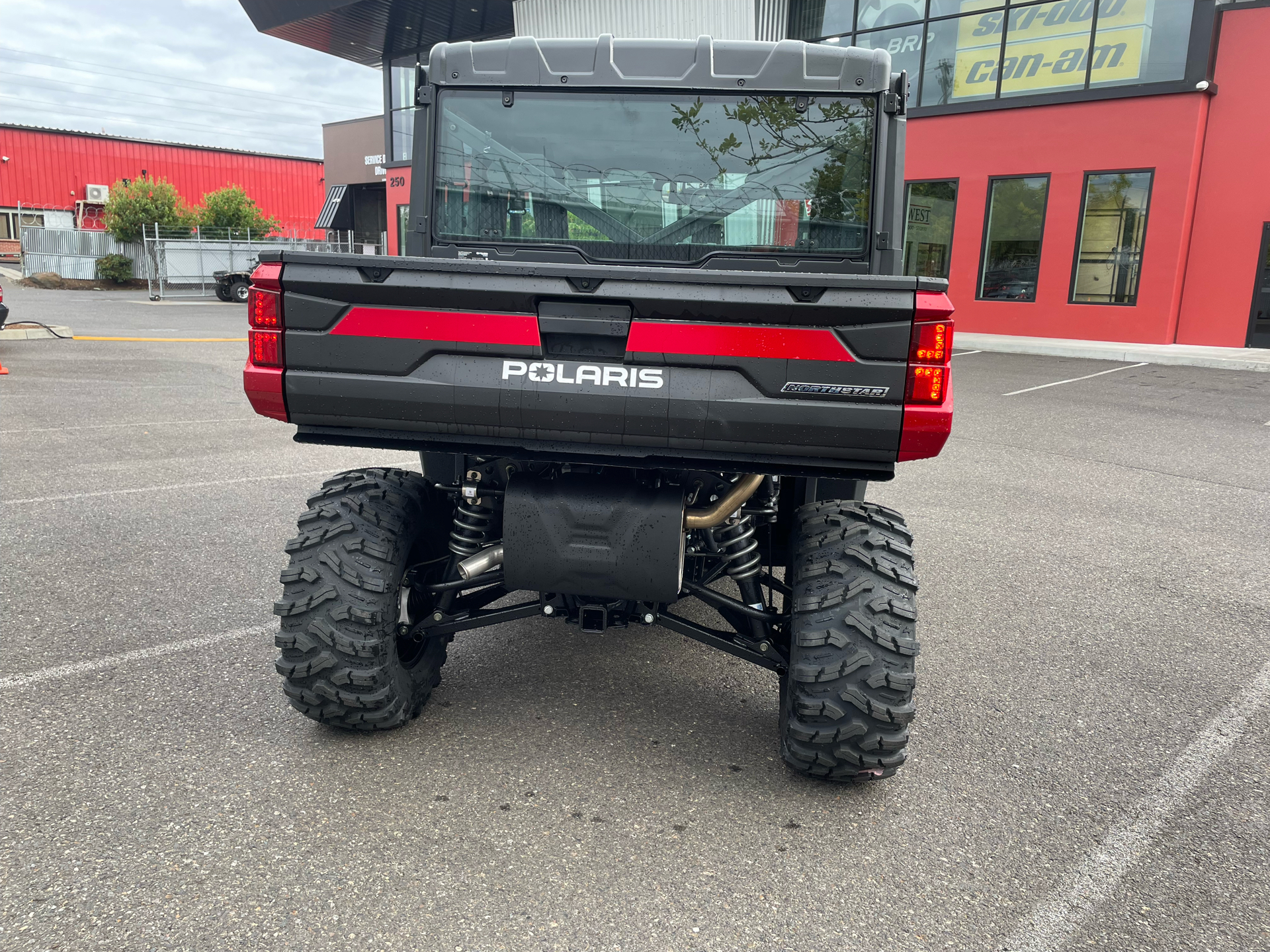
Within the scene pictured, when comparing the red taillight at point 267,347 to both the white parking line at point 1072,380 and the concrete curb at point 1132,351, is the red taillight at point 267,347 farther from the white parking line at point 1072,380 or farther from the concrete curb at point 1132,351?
the concrete curb at point 1132,351

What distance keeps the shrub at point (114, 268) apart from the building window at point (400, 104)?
45.6ft

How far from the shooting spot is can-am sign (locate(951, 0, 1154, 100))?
17.7 m

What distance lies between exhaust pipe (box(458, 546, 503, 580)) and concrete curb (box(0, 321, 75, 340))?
15303mm

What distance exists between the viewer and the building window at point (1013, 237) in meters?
19.3

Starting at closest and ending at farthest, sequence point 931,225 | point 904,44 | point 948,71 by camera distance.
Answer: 1. point 948,71
2. point 904,44
3. point 931,225

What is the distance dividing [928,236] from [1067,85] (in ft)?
13.2

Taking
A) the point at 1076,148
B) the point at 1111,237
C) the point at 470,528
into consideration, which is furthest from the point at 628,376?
the point at 1076,148

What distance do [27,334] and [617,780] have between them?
54.0ft

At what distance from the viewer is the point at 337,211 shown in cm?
3875

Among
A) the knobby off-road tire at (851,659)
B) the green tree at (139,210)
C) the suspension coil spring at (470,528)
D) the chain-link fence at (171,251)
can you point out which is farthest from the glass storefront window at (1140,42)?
the green tree at (139,210)

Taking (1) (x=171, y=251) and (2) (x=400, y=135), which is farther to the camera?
(1) (x=171, y=251)

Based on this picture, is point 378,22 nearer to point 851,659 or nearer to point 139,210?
point 139,210

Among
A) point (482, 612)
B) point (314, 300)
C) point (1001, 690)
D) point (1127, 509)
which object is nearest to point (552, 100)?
point (314, 300)

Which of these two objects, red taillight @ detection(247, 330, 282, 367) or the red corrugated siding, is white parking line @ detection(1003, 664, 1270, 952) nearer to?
red taillight @ detection(247, 330, 282, 367)
